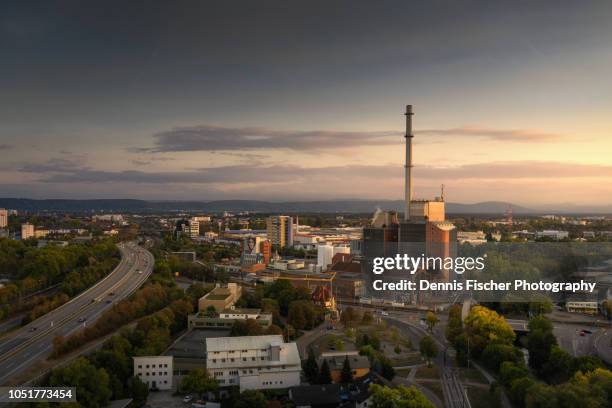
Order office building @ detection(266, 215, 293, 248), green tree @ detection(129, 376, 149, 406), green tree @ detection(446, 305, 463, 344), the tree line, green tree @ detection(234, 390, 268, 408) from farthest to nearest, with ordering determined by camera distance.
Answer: office building @ detection(266, 215, 293, 248) < the tree line < green tree @ detection(446, 305, 463, 344) < green tree @ detection(129, 376, 149, 406) < green tree @ detection(234, 390, 268, 408)

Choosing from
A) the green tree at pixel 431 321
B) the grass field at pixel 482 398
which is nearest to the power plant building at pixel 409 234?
the green tree at pixel 431 321

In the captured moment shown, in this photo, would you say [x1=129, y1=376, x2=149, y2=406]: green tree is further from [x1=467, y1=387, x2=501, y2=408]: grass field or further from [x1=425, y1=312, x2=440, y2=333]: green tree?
[x1=425, y1=312, x2=440, y2=333]: green tree

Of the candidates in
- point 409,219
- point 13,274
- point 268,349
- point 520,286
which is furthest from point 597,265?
point 13,274

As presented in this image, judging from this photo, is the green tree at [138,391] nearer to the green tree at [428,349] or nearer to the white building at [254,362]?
the white building at [254,362]

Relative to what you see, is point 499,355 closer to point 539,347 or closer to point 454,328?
point 539,347

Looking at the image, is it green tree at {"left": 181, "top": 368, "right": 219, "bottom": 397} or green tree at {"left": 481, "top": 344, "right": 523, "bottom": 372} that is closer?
green tree at {"left": 181, "top": 368, "right": 219, "bottom": 397}

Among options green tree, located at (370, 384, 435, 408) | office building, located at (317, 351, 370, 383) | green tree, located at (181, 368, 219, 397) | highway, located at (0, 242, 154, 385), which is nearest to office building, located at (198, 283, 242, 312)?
highway, located at (0, 242, 154, 385)

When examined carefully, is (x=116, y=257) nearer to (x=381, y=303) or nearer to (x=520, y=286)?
(x=381, y=303)
